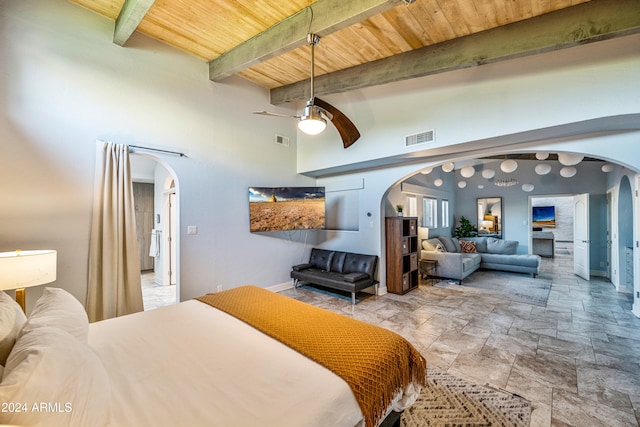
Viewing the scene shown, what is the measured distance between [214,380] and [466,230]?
29.2 ft

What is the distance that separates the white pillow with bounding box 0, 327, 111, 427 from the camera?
2.68ft

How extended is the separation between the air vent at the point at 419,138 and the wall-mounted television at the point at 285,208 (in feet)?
5.73

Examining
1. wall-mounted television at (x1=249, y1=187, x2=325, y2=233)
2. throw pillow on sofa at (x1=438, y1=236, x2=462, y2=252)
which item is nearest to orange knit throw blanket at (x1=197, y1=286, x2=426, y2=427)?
wall-mounted television at (x1=249, y1=187, x2=325, y2=233)

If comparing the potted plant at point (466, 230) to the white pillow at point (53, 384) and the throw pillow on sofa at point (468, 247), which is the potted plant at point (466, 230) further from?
the white pillow at point (53, 384)

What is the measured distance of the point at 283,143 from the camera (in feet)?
17.1

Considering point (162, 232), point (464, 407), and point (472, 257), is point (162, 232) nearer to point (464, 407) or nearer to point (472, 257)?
point (464, 407)

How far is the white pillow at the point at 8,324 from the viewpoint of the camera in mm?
1190

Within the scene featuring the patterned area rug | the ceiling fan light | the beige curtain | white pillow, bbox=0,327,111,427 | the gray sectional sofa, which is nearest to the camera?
white pillow, bbox=0,327,111,427

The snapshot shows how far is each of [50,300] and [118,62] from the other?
307 centimetres

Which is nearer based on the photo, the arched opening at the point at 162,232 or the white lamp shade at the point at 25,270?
the white lamp shade at the point at 25,270

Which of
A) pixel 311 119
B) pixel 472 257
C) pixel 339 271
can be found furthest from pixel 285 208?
pixel 472 257

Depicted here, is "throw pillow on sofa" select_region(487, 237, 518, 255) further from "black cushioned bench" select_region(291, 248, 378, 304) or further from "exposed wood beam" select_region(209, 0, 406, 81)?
"exposed wood beam" select_region(209, 0, 406, 81)

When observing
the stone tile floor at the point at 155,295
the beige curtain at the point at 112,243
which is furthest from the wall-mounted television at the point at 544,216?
the beige curtain at the point at 112,243

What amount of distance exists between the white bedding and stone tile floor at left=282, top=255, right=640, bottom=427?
69.1 inches
